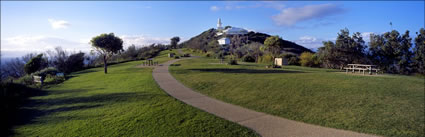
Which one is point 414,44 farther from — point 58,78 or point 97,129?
point 58,78

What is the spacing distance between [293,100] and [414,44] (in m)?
13.4

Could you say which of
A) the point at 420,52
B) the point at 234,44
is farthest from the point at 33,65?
the point at 420,52

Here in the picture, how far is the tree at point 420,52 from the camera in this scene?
A: 44.4 feet

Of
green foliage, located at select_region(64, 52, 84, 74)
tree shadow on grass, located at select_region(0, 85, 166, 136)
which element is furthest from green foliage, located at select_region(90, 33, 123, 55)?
green foliage, located at select_region(64, 52, 84, 74)

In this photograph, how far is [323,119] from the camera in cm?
514

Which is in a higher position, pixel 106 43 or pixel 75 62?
pixel 106 43

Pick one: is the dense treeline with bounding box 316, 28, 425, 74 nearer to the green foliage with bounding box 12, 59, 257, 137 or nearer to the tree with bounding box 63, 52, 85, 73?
the green foliage with bounding box 12, 59, 257, 137

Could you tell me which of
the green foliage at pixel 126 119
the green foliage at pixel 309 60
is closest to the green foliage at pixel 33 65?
the green foliage at pixel 126 119

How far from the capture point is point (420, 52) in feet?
44.5

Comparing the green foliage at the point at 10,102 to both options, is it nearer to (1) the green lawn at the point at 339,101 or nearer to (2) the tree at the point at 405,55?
(1) the green lawn at the point at 339,101

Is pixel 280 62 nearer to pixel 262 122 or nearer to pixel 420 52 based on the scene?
pixel 420 52

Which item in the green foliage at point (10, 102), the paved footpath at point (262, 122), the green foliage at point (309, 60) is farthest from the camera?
the green foliage at point (309, 60)

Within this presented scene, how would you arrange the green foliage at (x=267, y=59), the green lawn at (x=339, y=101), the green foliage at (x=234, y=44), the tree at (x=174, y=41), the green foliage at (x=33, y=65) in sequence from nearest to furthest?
the green lawn at (x=339, y=101), the green foliage at (x=267, y=59), the green foliage at (x=33, y=65), the green foliage at (x=234, y=44), the tree at (x=174, y=41)

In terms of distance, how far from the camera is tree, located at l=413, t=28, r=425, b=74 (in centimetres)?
1353
